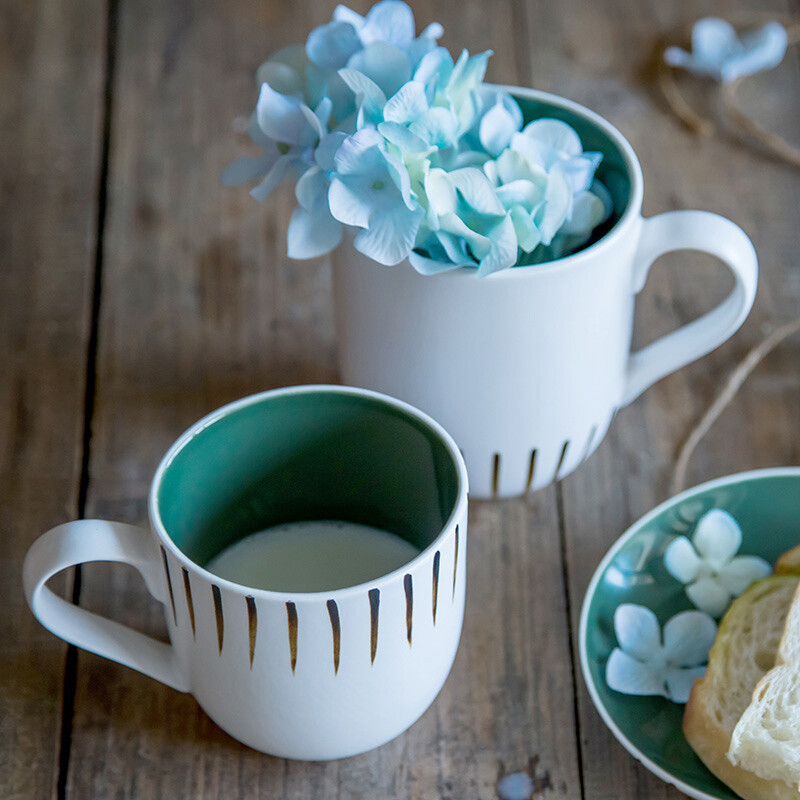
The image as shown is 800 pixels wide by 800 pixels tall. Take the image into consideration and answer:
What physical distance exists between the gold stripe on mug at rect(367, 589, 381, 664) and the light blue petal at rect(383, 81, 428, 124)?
19 centimetres

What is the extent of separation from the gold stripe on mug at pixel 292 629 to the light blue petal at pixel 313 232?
0.51 feet

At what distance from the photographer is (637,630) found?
50 cm

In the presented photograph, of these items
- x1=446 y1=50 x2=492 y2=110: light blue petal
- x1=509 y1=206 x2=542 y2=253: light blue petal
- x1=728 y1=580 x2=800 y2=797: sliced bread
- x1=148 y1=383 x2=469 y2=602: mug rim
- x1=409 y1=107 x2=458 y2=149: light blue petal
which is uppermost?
x1=446 y1=50 x2=492 y2=110: light blue petal

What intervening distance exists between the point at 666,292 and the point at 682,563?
0.21m

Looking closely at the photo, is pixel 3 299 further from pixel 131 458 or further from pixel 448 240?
pixel 448 240

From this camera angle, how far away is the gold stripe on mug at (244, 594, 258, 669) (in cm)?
38

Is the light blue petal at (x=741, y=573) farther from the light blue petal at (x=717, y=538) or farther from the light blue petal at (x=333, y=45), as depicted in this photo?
the light blue petal at (x=333, y=45)

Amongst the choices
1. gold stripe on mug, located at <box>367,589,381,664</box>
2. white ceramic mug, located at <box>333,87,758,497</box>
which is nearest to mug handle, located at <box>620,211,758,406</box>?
white ceramic mug, located at <box>333,87,758,497</box>

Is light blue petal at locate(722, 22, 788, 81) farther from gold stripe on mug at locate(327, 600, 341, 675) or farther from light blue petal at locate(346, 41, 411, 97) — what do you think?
gold stripe on mug at locate(327, 600, 341, 675)

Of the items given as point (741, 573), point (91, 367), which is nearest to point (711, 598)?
point (741, 573)

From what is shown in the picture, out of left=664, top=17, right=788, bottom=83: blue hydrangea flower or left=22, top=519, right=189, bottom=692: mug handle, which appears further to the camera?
left=664, top=17, right=788, bottom=83: blue hydrangea flower

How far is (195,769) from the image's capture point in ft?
1.53

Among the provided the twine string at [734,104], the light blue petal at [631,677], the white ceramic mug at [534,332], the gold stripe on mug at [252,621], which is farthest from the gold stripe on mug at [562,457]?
the twine string at [734,104]

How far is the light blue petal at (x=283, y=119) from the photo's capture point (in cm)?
47
